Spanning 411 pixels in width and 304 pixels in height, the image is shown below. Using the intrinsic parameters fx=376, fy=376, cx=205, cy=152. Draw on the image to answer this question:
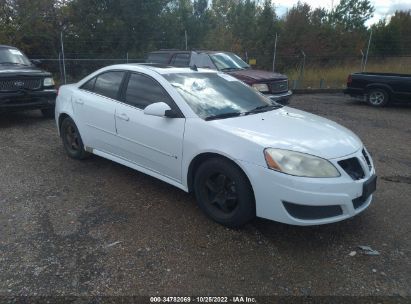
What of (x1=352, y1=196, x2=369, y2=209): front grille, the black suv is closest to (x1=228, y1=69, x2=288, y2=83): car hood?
the black suv

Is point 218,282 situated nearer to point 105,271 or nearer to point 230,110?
point 105,271

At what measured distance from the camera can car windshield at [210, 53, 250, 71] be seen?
1055cm

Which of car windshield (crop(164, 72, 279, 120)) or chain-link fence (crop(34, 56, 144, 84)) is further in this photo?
chain-link fence (crop(34, 56, 144, 84))

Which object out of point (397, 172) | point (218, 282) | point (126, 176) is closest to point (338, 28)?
point (397, 172)

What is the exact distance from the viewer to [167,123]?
407 centimetres

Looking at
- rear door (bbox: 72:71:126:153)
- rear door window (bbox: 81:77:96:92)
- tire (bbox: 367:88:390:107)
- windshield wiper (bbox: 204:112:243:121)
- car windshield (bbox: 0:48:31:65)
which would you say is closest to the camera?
windshield wiper (bbox: 204:112:243:121)

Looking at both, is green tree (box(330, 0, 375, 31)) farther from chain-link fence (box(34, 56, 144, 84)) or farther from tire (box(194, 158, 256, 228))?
tire (box(194, 158, 256, 228))

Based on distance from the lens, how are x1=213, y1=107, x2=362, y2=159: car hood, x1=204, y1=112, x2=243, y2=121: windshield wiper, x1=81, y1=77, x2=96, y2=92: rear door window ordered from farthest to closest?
x1=81, y1=77, x2=96, y2=92: rear door window, x1=204, y1=112, x2=243, y2=121: windshield wiper, x1=213, y1=107, x2=362, y2=159: car hood

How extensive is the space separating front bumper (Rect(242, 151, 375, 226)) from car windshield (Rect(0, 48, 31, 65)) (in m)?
7.61

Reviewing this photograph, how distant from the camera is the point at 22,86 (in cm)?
792

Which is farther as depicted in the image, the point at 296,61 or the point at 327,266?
the point at 296,61

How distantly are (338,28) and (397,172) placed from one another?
2435cm

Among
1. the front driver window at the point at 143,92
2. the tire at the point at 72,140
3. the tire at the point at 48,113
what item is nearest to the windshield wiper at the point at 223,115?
the front driver window at the point at 143,92

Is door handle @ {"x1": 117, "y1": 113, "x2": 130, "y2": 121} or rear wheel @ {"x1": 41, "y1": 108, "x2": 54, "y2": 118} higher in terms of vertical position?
door handle @ {"x1": 117, "y1": 113, "x2": 130, "y2": 121}
